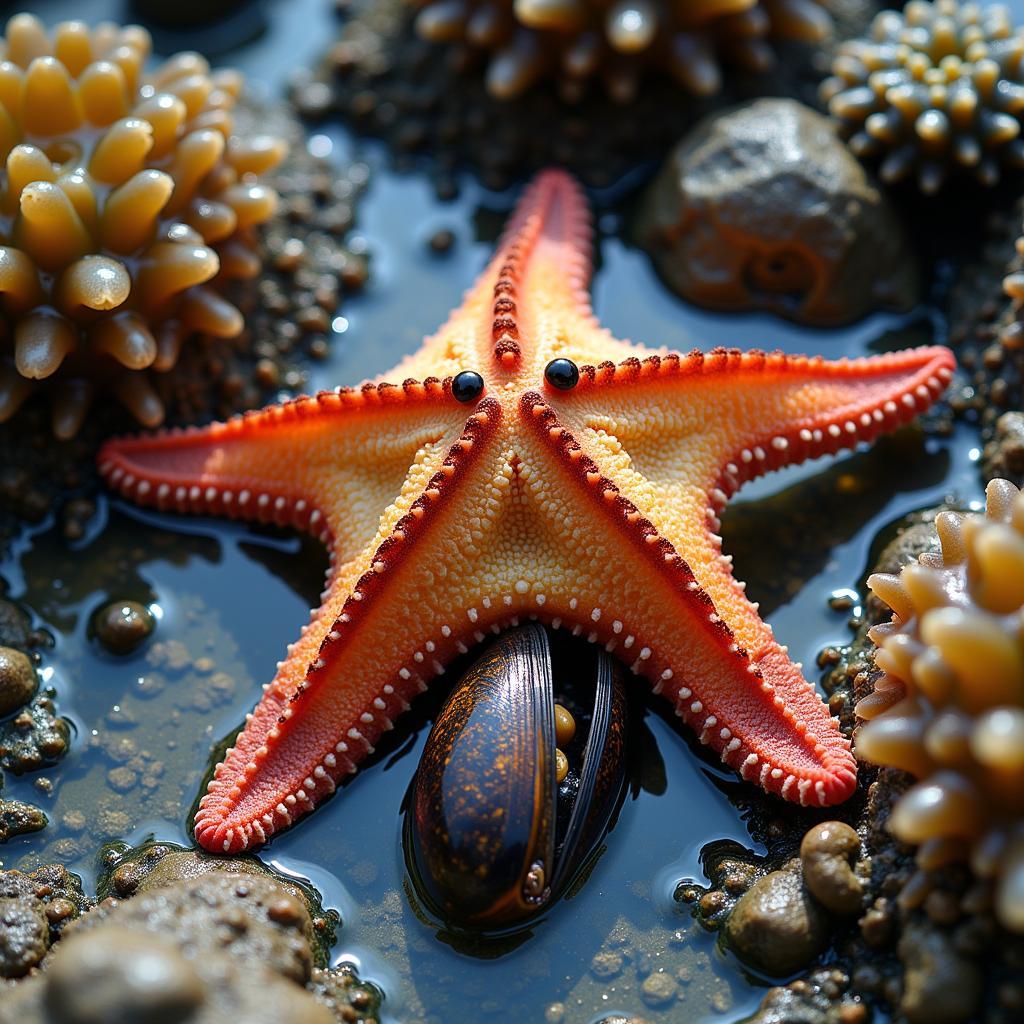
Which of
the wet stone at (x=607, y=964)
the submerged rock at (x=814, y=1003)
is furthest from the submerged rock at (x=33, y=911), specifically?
the submerged rock at (x=814, y=1003)

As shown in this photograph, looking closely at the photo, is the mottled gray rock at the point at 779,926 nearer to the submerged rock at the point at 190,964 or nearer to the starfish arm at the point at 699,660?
the starfish arm at the point at 699,660

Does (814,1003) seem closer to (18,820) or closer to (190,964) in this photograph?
(190,964)

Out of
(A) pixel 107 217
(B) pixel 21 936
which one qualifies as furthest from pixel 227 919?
(A) pixel 107 217

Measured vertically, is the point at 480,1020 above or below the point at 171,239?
below

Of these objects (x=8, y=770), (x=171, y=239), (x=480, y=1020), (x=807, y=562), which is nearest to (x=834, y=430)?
(x=807, y=562)

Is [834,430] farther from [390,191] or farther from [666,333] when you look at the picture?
[390,191]

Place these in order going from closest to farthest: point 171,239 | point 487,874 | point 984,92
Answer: point 487,874 < point 171,239 < point 984,92
